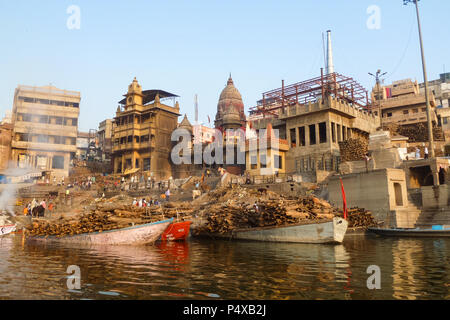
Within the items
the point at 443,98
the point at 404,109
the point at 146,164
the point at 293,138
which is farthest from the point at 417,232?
the point at 443,98

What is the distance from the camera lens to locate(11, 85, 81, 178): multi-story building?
5262 centimetres

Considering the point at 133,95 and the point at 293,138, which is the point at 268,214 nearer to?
the point at 293,138

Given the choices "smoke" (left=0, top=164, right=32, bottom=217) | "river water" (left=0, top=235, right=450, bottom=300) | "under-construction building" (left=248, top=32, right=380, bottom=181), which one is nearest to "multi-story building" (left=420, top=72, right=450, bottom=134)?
"under-construction building" (left=248, top=32, right=380, bottom=181)

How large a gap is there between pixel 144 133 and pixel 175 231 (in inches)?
1467

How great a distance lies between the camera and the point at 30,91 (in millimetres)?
55219

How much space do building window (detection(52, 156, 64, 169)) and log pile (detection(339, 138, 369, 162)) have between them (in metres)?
42.9

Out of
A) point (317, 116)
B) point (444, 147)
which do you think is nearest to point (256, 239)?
point (317, 116)

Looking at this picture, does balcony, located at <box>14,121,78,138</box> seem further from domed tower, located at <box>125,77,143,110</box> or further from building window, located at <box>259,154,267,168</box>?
building window, located at <box>259,154,267,168</box>

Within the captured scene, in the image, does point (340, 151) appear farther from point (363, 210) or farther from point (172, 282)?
point (172, 282)

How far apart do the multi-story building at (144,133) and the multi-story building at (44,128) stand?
752 cm

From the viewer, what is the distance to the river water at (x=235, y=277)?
23.2 ft

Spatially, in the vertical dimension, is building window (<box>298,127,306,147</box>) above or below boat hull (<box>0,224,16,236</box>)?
above

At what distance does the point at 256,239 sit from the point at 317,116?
82.7 ft

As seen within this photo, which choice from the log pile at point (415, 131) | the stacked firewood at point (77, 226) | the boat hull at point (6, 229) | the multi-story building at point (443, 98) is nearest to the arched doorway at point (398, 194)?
the stacked firewood at point (77, 226)
